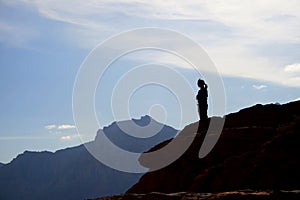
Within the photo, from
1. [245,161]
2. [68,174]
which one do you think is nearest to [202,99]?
[245,161]

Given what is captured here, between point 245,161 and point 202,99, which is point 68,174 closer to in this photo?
point 202,99

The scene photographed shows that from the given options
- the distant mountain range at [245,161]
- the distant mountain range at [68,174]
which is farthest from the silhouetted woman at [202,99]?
the distant mountain range at [68,174]

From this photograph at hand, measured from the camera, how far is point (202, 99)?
32.9 metres

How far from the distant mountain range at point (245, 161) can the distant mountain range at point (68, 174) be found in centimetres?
12102

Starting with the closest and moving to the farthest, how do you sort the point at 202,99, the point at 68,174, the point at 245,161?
the point at 245,161
the point at 202,99
the point at 68,174

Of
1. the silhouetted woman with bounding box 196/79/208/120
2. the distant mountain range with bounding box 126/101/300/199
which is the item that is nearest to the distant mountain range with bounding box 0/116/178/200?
the silhouetted woman with bounding box 196/79/208/120

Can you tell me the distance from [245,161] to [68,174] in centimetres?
15457

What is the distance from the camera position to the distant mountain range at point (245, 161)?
2081 centimetres

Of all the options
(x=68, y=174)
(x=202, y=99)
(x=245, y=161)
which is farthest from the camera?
(x=68, y=174)

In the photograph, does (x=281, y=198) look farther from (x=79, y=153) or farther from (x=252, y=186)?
(x=79, y=153)

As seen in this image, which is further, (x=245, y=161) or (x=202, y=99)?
(x=202, y=99)

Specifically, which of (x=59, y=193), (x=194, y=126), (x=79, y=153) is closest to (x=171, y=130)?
(x=79, y=153)

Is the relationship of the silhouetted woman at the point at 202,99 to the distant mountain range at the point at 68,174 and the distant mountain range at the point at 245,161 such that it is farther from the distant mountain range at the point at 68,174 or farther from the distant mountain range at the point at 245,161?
the distant mountain range at the point at 68,174

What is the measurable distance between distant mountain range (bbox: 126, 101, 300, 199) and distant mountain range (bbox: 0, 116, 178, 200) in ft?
397
